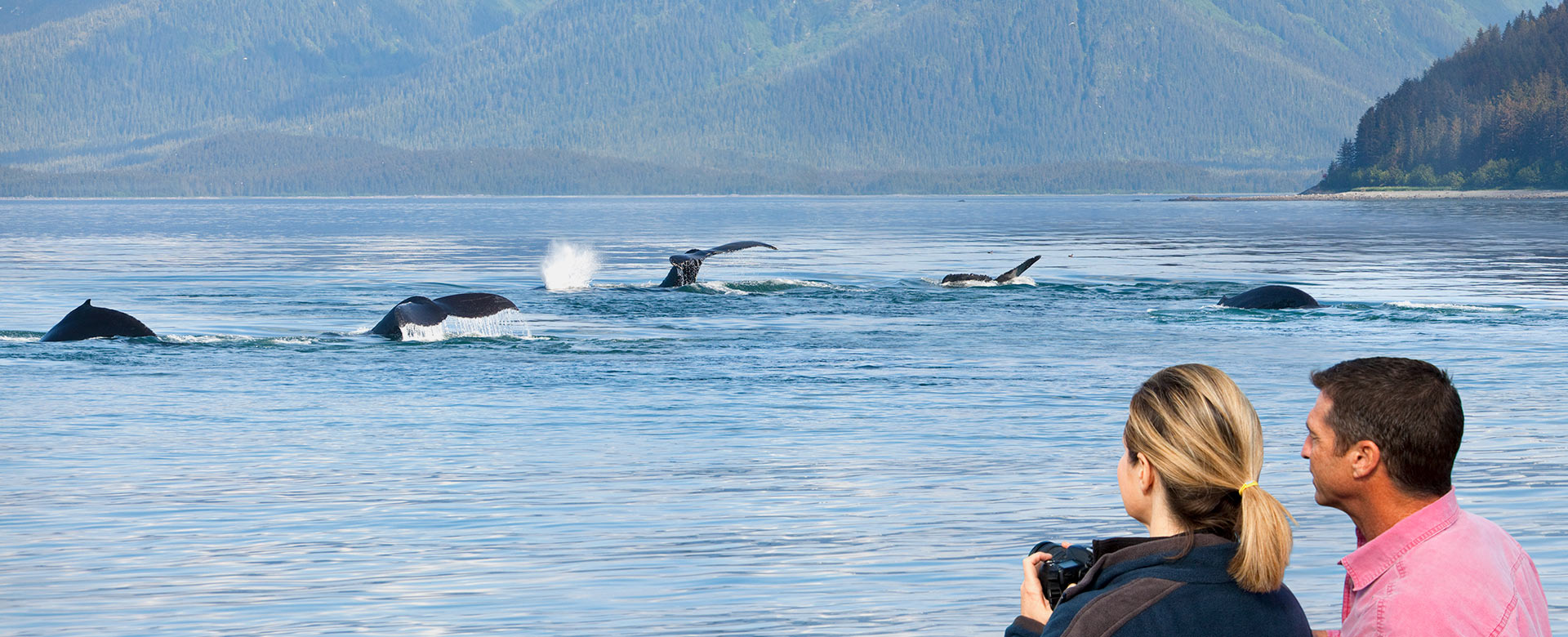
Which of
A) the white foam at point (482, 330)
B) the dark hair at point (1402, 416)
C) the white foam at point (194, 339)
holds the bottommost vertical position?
the white foam at point (482, 330)

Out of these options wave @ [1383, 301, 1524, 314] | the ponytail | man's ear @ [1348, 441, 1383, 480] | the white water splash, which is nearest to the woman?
the ponytail

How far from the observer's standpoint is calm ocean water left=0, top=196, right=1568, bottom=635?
9117 millimetres

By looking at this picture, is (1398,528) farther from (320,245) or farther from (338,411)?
(320,245)

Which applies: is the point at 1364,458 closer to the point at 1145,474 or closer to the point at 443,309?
the point at 1145,474

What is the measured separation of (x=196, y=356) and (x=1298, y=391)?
1395 cm

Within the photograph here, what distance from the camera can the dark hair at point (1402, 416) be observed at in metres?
4.14

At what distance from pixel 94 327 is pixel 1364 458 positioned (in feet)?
72.7

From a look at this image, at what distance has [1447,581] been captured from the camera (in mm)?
4215

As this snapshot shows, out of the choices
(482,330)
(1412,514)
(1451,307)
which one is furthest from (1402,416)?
(1451,307)

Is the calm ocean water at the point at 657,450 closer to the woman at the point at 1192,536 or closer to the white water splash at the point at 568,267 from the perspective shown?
the woman at the point at 1192,536

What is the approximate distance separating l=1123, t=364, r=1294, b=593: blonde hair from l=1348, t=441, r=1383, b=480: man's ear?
0.27 meters

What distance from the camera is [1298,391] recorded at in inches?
709

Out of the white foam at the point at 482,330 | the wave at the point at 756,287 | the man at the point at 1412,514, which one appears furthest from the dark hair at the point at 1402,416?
the wave at the point at 756,287

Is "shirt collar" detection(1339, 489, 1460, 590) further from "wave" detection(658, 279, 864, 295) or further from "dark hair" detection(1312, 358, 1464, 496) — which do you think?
"wave" detection(658, 279, 864, 295)
